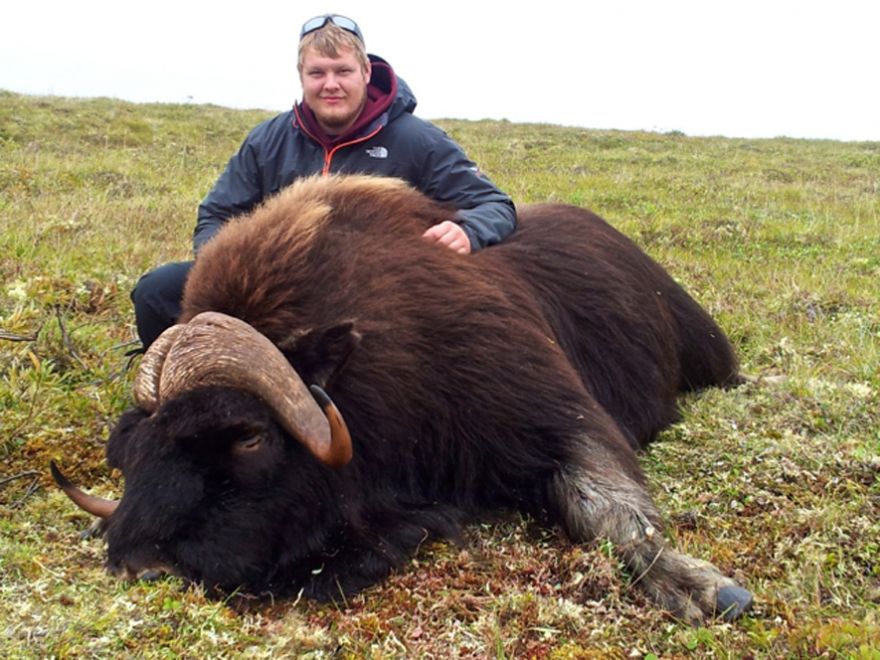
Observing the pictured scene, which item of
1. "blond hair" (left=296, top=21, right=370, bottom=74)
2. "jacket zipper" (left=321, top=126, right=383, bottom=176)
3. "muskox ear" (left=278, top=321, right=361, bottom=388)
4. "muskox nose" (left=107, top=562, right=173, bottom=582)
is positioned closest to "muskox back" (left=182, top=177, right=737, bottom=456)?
"muskox ear" (left=278, top=321, right=361, bottom=388)

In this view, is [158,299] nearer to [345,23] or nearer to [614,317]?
[345,23]

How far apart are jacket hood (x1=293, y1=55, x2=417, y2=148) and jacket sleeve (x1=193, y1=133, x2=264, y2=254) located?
0.94 feet

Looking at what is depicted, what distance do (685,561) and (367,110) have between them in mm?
2530

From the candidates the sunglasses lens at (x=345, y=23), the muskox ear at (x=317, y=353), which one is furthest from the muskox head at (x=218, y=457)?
the sunglasses lens at (x=345, y=23)

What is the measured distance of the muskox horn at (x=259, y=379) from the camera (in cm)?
256

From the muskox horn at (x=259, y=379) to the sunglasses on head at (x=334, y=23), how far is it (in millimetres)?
2028

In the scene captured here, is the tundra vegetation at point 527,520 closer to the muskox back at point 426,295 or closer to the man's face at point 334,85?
the muskox back at point 426,295

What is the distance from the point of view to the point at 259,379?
256cm

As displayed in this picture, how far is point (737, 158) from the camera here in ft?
52.4

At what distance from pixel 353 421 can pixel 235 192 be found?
71.6 inches

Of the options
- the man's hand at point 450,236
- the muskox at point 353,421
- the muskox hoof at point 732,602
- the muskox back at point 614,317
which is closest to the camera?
the muskox hoof at point 732,602

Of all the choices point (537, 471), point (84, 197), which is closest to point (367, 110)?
point (537, 471)

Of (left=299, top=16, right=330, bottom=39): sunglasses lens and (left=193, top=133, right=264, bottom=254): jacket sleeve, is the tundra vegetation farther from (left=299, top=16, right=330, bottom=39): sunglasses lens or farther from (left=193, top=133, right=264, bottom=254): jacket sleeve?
(left=299, top=16, right=330, bottom=39): sunglasses lens

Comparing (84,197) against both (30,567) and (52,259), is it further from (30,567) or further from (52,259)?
(30,567)
